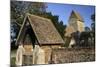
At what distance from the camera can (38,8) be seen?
225 cm

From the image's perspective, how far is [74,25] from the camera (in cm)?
240

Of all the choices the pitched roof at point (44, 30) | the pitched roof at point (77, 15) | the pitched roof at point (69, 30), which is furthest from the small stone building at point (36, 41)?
the pitched roof at point (77, 15)

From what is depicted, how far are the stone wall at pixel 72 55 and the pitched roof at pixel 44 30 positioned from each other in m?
0.12

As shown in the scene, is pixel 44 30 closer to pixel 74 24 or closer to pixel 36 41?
pixel 36 41

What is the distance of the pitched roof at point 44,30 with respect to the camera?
2232 mm

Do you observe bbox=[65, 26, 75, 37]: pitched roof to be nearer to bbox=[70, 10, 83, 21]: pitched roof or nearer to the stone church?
the stone church

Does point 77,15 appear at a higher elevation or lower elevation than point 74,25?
higher

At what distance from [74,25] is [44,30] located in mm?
369

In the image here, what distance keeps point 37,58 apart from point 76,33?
55 cm

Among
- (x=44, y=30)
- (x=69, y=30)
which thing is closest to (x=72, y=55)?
(x=69, y=30)

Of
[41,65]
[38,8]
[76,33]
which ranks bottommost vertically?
[41,65]
